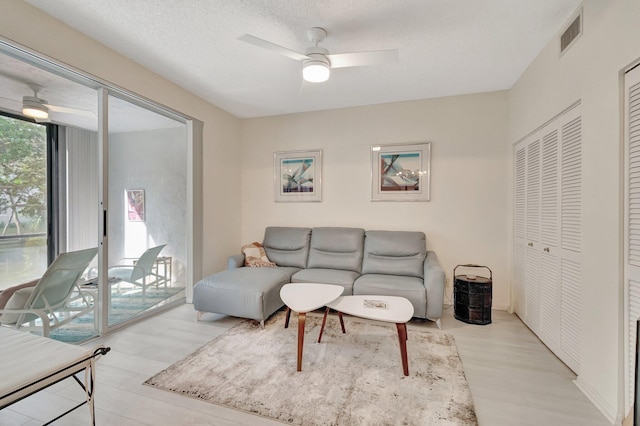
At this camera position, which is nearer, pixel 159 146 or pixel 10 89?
pixel 10 89

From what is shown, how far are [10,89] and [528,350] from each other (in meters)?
4.65

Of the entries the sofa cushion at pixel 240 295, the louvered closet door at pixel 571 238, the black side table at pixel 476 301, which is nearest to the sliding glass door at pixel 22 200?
the sofa cushion at pixel 240 295

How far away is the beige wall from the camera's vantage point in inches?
77.0

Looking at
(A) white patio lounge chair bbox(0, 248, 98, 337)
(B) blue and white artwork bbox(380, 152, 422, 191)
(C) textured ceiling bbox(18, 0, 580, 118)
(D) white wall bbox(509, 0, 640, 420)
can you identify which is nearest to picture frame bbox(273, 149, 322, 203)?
(B) blue and white artwork bbox(380, 152, 422, 191)

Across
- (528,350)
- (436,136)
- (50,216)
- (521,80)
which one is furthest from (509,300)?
(50,216)

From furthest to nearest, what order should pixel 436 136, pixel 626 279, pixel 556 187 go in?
1. pixel 436 136
2. pixel 556 187
3. pixel 626 279

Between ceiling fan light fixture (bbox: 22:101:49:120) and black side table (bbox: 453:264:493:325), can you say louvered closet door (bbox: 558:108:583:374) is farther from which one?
ceiling fan light fixture (bbox: 22:101:49:120)

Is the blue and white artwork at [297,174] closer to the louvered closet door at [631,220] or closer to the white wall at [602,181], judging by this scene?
the white wall at [602,181]

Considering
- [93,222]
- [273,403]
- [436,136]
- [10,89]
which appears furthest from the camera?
[436,136]

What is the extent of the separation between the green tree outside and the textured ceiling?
0.94m

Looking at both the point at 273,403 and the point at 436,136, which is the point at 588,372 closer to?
the point at 273,403

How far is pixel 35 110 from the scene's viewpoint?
2.23 metres

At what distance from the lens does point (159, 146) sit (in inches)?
130

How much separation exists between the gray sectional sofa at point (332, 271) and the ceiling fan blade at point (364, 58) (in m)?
2.04
